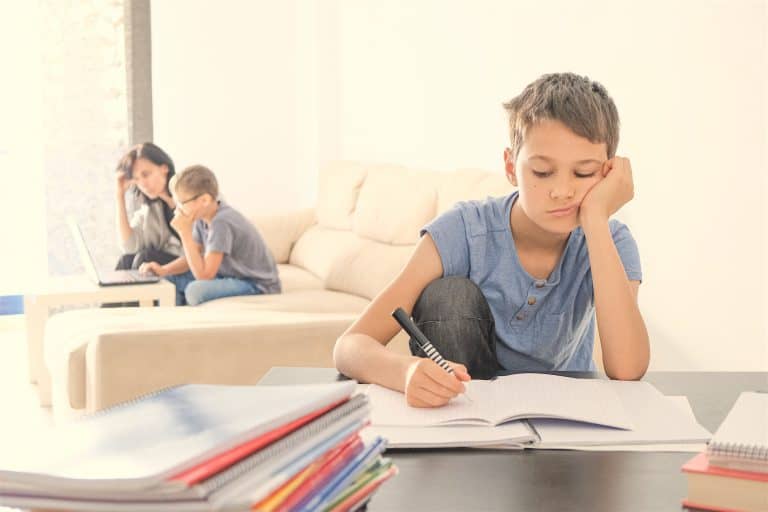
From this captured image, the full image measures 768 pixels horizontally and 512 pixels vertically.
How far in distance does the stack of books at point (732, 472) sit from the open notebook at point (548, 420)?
0.21 meters

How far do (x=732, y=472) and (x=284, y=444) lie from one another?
0.38m

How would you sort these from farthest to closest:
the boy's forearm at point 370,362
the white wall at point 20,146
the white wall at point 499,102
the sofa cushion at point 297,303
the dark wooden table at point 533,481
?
1. the white wall at point 20,146
2. the sofa cushion at point 297,303
3. the white wall at point 499,102
4. the boy's forearm at point 370,362
5. the dark wooden table at point 533,481

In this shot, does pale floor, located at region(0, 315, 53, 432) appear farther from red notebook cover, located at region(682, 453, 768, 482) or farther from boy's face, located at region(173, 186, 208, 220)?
red notebook cover, located at region(682, 453, 768, 482)

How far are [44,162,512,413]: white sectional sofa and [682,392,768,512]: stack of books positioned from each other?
6.15 feet

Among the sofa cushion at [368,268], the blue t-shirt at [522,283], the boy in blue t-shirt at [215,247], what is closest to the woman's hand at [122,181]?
the boy in blue t-shirt at [215,247]

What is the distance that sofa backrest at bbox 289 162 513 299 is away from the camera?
3.78 m

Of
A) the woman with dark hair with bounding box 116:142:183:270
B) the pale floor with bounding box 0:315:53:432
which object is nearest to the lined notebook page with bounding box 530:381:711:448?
the pale floor with bounding box 0:315:53:432

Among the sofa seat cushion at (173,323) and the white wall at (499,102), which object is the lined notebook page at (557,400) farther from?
the white wall at (499,102)

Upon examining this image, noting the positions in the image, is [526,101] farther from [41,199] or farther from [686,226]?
[41,199]

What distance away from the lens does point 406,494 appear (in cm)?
94

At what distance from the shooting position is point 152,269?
435cm

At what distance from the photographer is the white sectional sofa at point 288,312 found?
2639 millimetres

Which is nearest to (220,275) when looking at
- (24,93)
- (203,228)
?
(203,228)

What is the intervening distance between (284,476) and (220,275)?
3.58 metres
